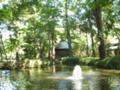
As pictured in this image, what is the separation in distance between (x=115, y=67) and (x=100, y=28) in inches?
371

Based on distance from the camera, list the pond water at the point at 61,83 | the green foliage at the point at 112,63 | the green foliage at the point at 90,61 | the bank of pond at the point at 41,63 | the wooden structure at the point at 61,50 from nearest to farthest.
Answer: the pond water at the point at 61,83 → the green foliage at the point at 112,63 → the bank of pond at the point at 41,63 → the green foliage at the point at 90,61 → the wooden structure at the point at 61,50

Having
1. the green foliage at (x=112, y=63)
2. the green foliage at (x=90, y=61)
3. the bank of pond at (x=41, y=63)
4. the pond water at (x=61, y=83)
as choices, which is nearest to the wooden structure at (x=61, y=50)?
the green foliage at (x=90, y=61)

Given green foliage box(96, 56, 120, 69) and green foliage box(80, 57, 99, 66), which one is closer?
green foliage box(96, 56, 120, 69)

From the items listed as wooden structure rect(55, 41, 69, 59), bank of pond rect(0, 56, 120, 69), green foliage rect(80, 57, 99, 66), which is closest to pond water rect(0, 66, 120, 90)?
bank of pond rect(0, 56, 120, 69)

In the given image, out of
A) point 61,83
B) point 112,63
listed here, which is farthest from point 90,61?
point 61,83

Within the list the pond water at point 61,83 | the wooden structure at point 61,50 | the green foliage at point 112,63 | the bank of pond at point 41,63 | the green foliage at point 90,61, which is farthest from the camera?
the wooden structure at point 61,50

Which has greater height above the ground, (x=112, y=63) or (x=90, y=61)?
(x=112, y=63)

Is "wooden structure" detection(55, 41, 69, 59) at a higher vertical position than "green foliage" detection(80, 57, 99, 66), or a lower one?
higher

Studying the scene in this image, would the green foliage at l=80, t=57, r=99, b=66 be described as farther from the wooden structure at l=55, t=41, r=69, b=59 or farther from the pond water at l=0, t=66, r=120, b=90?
the wooden structure at l=55, t=41, r=69, b=59

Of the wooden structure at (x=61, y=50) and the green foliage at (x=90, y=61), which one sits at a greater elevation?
the wooden structure at (x=61, y=50)

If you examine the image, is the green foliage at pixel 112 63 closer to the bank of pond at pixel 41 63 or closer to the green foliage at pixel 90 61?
the bank of pond at pixel 41 63

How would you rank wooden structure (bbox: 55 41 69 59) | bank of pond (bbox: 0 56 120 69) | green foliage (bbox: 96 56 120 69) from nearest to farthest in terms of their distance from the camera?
green foliage (bbox: 96 56 120 69) < bank of pond (bbox: 0 56 120 69) < wooden structure (bbox: 55 41 69 59)

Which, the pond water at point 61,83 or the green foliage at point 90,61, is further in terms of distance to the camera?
the green foliage at point 90,61

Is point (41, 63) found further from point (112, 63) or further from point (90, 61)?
point (112, 63)
